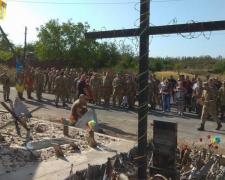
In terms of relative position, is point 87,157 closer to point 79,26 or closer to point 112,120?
point 112,120

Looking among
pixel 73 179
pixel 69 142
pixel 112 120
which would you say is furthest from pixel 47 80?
pixel 73 179

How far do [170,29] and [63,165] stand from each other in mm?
3583

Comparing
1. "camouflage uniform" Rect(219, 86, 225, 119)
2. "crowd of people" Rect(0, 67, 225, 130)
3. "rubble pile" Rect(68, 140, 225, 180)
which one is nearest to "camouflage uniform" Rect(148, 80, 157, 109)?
"crowd of people" Rect(0, 67, 225, 130)

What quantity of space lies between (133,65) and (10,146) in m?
27.8

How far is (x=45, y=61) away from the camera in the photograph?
3603 centimetres

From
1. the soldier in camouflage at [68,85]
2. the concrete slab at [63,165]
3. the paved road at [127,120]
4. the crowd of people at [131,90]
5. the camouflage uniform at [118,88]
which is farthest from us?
the soldier in camouflage at [68,85]

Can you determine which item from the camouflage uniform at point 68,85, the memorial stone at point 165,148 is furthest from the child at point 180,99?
the memorial stone at point 165,148

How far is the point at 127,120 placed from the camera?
526 inches

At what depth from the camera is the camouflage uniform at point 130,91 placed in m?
17.0

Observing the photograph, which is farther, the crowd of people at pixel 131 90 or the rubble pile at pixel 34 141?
the crowd of people at pixel 131 90

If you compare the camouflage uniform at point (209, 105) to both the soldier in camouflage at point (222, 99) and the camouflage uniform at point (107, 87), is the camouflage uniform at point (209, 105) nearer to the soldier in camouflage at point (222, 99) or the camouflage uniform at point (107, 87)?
the soldier in camouflage at point (222, 99)

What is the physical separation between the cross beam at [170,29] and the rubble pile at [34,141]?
10.2 feet

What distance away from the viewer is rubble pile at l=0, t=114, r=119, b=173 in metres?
6.94

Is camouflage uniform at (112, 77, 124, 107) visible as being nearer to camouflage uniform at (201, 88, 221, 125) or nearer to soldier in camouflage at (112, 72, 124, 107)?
soldier in camouflage at (112, 72, 124, 107)
